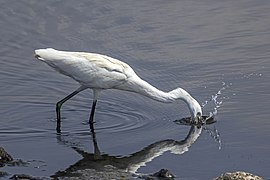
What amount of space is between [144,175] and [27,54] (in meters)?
7.18

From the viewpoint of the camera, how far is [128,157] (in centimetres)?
1213

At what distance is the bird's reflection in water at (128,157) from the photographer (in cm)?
1161

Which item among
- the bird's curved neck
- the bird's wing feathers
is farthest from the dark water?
the bird's wing feathers

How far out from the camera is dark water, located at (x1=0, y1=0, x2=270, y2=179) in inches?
483

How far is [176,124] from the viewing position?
1381 cm

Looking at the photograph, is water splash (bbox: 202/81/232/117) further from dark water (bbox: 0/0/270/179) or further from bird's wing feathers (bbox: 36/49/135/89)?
bird's wing feathers (bbox: 36/49/135/89)

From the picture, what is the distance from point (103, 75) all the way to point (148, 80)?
2.35 meters

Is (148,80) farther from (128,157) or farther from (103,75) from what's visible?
(128,157)

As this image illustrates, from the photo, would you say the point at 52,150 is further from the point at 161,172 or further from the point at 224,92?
the point at 224,92

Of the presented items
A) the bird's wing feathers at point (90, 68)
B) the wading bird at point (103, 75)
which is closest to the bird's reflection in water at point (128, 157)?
the wading bird at point (103, 75)

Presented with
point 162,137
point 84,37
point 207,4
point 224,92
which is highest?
point 207,4

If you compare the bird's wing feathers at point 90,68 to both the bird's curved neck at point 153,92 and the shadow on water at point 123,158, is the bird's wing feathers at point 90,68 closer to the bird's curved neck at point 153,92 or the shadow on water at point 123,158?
the bird's curved neck at point 153,92

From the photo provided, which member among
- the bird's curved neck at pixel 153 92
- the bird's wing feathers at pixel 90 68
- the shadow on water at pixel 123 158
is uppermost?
the bird's wing feathers at pixel 90 68

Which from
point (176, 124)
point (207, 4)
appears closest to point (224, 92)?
point (176, 124)
